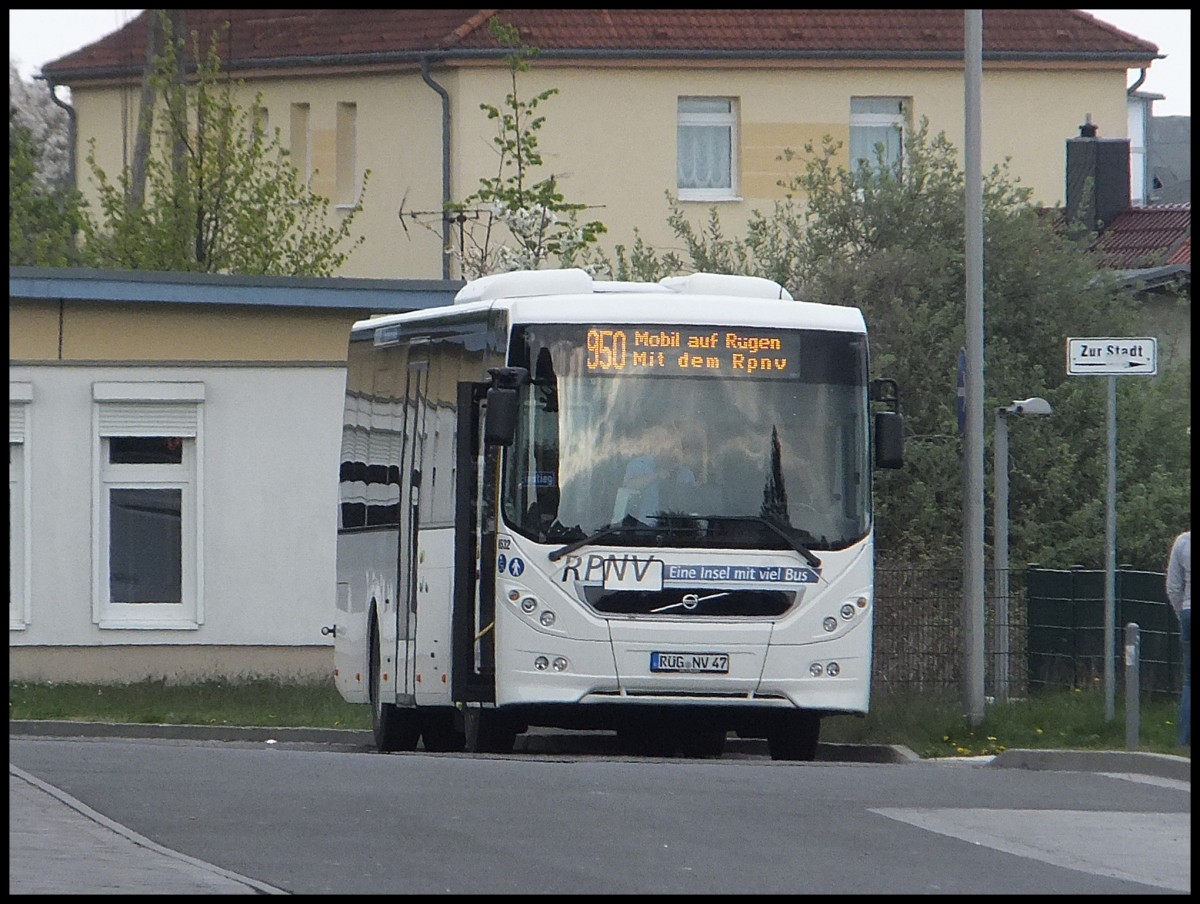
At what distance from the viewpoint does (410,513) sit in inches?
720

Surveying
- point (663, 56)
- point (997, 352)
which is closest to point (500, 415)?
point (997, 352)

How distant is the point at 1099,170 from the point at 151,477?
76.8ft

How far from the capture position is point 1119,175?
1783 inches

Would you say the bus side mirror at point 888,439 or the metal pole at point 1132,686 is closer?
the metal pole at point 1132,686

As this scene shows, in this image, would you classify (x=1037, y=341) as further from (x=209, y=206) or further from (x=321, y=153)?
(x=321, y=153)

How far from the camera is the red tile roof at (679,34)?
145 ft

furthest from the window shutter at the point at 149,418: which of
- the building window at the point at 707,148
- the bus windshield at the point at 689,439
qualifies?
the building window at the point at 707,148

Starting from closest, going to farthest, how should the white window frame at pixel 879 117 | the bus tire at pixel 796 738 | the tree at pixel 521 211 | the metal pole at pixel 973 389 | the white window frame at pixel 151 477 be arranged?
1. the bus tire at pixel 796 738
2. the metal pole at pixel 973 389
3. the white window frame at pixel 151 477
4. the tree at pixel 521 211
5. the white window frame at pixel 879 117

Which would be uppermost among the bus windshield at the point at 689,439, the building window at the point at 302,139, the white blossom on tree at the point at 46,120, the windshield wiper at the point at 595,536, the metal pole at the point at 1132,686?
the white blossom on tree at the point at 46,120

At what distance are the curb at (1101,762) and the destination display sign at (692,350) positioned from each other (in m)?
2.99

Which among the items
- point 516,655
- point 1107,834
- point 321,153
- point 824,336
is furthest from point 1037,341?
point 321,153

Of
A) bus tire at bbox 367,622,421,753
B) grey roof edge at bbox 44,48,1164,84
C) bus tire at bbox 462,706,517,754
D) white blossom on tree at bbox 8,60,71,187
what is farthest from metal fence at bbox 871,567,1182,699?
white blossom on tree at bbox 8,60,71,187

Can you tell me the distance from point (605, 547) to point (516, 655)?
919 millimetres

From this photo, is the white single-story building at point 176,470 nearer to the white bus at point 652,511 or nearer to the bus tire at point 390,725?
the bus tire at point 390,725
